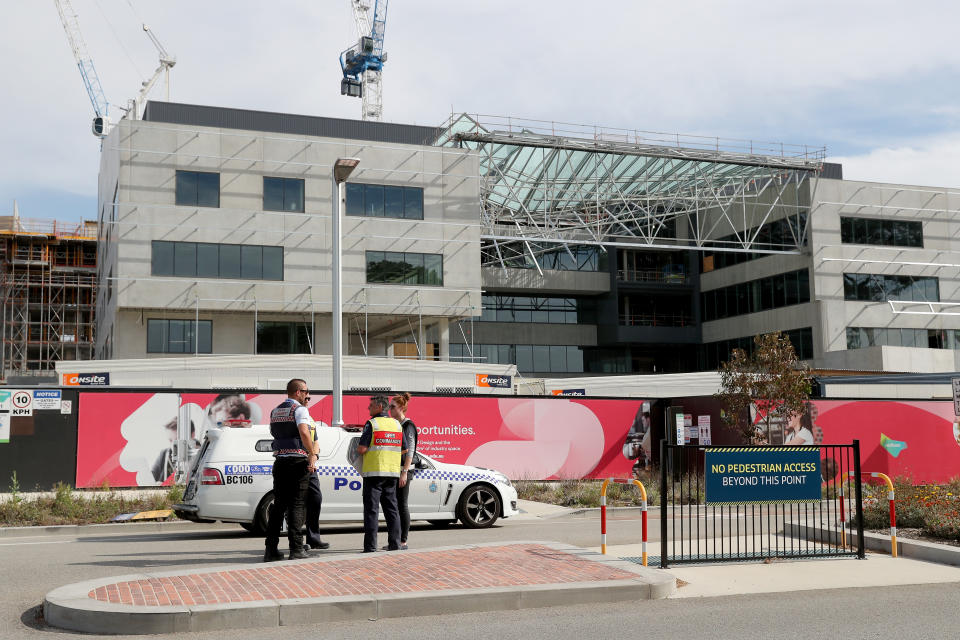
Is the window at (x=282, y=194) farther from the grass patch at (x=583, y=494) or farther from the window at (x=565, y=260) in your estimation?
the grass patch at (x=583, y=494)

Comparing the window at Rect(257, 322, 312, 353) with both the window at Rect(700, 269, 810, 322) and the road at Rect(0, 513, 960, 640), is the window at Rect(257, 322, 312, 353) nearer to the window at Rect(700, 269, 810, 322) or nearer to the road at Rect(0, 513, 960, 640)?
the window at Rect(700, 269, 810, 322)

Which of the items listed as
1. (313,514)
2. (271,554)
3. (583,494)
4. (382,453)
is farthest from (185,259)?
(271,554)

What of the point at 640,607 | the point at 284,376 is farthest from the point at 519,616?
the point at 284,376

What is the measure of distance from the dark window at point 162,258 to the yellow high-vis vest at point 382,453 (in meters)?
37.4

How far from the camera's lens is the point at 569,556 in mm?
10078

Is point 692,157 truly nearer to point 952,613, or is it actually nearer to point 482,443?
point 482,443

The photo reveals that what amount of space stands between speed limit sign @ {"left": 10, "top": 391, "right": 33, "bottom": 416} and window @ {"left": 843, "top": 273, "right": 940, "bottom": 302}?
49285 millimetres

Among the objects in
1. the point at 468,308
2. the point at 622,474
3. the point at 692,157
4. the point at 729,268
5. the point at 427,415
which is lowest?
the point at 622,474

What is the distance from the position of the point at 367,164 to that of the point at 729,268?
30626 mm

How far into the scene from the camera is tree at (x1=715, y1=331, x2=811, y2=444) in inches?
977

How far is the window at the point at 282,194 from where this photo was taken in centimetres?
4734

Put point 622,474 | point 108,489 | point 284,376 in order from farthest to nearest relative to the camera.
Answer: point 284,376 → point 622,474 → point 108,489

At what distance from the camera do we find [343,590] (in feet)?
26.5

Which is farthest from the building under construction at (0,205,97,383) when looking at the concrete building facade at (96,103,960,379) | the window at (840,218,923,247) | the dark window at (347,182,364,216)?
the window at (840,218,923,247)
